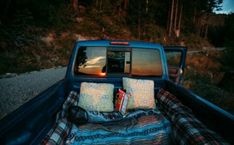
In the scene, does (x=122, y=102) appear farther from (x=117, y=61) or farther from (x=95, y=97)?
(x=117, y=61)

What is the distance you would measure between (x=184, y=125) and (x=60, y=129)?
4.84 feet

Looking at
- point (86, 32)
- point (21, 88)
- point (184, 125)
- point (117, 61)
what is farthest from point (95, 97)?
point (86, 32)

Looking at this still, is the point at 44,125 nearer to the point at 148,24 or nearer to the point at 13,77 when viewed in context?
the point at 13,77

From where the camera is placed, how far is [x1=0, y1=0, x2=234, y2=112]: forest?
13.6m

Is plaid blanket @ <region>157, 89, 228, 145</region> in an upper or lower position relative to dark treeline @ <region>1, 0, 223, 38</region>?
lower

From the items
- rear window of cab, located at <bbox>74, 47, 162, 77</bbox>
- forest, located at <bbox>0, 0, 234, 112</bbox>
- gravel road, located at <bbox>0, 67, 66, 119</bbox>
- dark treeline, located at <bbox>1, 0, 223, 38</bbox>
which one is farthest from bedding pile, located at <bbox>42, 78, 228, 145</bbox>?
dark treeline, located at <bbox>1, 0, 223, 38</bbox>

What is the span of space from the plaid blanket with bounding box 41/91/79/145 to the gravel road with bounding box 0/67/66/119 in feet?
11.0

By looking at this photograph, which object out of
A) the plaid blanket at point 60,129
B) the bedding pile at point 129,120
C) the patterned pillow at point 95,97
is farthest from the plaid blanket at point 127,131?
the patterned pillow at point 95,97

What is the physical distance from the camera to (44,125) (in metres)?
2.86

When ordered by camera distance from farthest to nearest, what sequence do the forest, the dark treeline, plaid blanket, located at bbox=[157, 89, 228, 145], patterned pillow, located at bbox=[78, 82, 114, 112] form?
Answer: the dark treeline, the forest, patterned pillow, located at bbox=[78, 82, 114, 112], plaid blanket, located at bbox=[157, 89, 228, 145]

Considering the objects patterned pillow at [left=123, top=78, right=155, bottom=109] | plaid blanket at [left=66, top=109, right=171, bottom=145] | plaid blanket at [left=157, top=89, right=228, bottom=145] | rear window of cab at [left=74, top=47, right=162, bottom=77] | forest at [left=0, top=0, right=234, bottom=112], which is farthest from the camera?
forest at [left=0, top=0, right=234, bottom=112]

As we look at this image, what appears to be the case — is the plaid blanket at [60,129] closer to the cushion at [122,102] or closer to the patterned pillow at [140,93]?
the cushion at [122,102]

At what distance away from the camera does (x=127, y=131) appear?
3559 mm

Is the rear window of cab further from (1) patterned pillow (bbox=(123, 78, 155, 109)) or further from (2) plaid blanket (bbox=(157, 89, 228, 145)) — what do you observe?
(2) plaid blanket (bbox=(157, 89, 228, 145))
